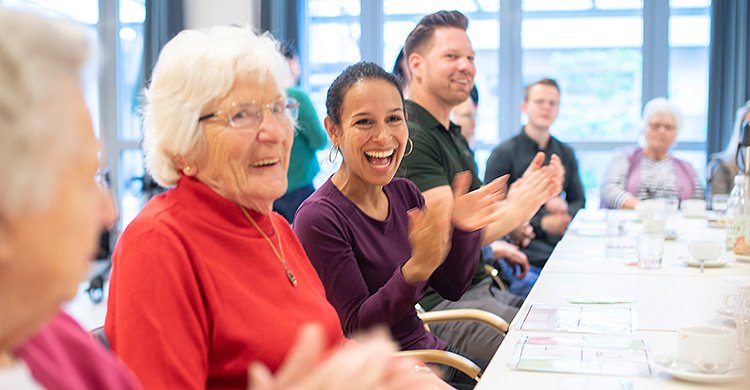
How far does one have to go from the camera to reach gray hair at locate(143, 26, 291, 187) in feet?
4.36

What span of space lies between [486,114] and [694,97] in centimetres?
184

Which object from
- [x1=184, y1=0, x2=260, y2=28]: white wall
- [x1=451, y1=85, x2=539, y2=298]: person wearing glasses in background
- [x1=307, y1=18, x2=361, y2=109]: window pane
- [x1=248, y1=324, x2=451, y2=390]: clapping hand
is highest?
[x1=184, y1=0, x2=260, y2=28]: white wall

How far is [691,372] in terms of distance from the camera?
1.19 metres

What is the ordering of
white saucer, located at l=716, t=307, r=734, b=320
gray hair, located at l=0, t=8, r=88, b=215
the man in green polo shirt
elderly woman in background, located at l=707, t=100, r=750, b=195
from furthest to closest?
elderly woman in background, located at l=707, t=100, r=750, b=195
the man in green polo shirt
white saucer, located at l=716, t=307, r=734, b=320
gray hair, located at l=0, t=8, r=88, b=215

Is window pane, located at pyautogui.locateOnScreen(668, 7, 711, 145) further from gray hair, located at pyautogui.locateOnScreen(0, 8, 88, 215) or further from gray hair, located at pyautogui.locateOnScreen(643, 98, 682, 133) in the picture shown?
gray hair, located at pyautogui.locateOnScreen(0, 8, 88, 215)

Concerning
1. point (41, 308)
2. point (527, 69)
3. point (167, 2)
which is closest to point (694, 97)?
point (527, 69)

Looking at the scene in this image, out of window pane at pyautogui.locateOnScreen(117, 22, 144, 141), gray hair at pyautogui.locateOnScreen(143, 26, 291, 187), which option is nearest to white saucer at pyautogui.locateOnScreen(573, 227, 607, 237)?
gray hair at pyautogui.locateOnScreen(143, 26, 291, 187)

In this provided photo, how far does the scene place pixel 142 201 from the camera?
670 cm

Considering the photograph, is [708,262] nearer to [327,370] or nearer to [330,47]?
[327,370]

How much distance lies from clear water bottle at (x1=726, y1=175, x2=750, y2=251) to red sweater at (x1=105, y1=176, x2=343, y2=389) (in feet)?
6.16

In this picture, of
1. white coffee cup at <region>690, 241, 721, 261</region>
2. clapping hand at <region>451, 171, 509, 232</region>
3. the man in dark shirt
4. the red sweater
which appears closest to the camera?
the red sweater

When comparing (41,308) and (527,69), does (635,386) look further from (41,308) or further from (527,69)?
(527,69)

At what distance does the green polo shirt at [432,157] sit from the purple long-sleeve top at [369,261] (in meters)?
0.38

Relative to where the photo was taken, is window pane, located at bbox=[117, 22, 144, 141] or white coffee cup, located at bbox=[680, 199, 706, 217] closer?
white coffee cup, located at bbox=[680, 199, 706, 217]
